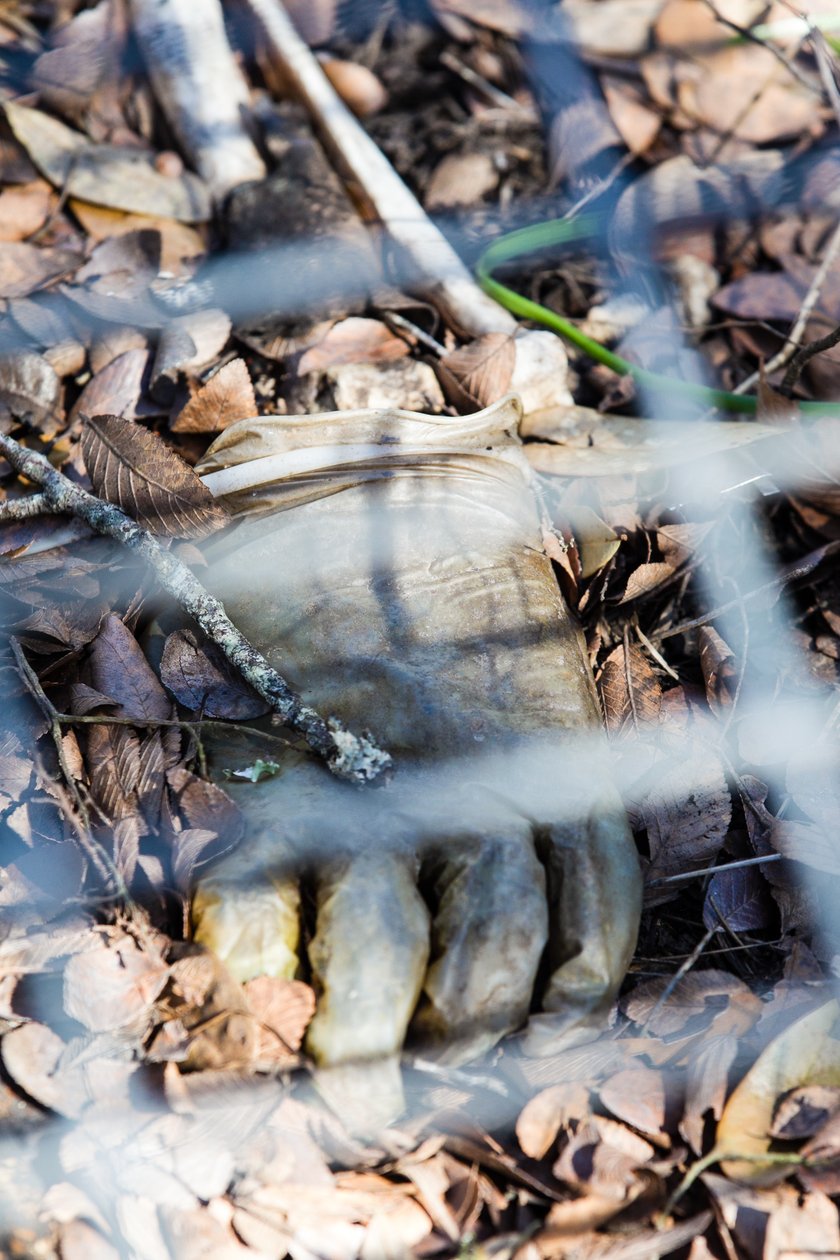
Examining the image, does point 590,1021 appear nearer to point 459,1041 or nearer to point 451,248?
point 459,1041

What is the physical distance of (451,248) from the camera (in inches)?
61.5

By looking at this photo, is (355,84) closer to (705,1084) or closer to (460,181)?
(460,181)

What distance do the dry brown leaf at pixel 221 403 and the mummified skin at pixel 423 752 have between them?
5.6 inches

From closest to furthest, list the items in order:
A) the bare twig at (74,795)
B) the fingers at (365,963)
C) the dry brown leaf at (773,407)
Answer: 1. the fingers at (365,963)
2. the bare twig at (74,795)
3. the dry brown leaf at (773,407)

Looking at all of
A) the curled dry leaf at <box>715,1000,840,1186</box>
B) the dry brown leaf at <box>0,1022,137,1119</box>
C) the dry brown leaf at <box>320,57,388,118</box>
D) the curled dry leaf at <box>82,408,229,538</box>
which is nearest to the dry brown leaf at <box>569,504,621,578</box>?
the curled dry leaf at <box>82,408,229,538</box>

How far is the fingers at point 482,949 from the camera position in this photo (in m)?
0.87

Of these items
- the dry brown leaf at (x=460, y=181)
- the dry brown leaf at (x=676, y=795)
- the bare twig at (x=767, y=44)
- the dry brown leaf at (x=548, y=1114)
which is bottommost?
the dry brown leaf at (x=548, y=1114)

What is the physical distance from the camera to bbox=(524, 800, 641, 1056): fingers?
Result: 2.92 ft

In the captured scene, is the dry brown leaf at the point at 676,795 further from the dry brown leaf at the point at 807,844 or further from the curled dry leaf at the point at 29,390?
the curled dry leaf at the point at 29,390

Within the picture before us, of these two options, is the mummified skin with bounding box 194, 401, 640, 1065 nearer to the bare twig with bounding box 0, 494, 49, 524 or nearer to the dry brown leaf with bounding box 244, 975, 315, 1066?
the dry brown leaf with bounding box 244, 975, 315, 1066

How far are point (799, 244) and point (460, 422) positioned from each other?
0.85 m

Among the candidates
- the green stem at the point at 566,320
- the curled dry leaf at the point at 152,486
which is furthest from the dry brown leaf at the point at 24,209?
the green stem at the point at 566,320

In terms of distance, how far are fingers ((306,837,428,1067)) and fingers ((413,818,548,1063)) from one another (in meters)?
0.02

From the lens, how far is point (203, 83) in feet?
5.41
